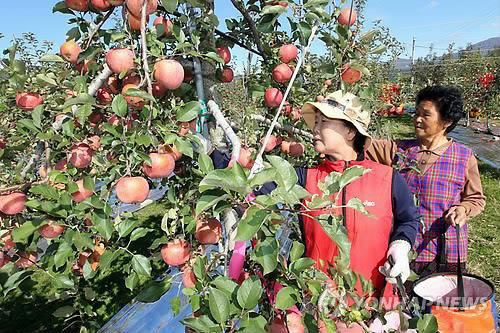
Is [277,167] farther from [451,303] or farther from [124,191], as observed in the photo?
[451,303]

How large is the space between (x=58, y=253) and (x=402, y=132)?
9351mm

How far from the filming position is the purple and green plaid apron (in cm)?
185

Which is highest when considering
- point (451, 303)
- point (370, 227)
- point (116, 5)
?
A: point (116, 5)

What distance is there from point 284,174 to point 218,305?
225 mm

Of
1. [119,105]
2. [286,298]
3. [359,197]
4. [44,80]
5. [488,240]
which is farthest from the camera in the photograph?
[488,240]

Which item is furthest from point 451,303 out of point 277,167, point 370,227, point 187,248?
point 277,167

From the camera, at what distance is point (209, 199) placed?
0.68m

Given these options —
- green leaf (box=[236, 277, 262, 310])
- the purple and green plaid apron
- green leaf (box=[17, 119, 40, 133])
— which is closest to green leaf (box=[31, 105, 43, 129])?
green leaf (box=[17, 119, 40, 133])

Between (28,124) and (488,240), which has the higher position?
(28,124)

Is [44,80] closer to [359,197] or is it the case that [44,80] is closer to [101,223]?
[101,223]

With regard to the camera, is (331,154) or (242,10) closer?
(242,10)

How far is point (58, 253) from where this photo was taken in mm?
913

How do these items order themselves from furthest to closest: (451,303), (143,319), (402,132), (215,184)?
(402,132) → (143,319) → (451,303) → (215,184)

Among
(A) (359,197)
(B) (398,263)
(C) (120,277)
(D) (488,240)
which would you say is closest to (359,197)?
(A) (359,197)
